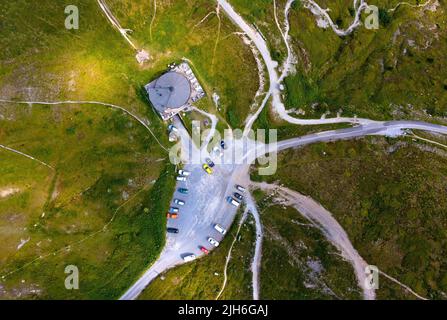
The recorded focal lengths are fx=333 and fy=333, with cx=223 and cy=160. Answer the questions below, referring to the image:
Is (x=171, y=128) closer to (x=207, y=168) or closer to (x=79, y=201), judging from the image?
(x=207, y=168)

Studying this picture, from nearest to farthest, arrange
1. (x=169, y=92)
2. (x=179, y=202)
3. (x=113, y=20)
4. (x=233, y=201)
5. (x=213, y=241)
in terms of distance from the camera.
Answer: (x=213, y=241)
(x=179, y=202)
(x=233, y=201)
(x=169, y=92)
(x=113, y=20)

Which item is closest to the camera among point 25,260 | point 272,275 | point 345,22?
point 25,260

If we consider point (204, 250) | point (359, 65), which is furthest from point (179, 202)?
point (359, 65)

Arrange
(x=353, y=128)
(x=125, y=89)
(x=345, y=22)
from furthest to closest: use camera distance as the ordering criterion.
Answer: (x=345, y=22) < (x=353, y=128) < (x=125, y=89)

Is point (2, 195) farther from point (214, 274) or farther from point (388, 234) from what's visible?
point (388, 234)

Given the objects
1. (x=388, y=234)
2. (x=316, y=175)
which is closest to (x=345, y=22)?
(x=316, y=175)

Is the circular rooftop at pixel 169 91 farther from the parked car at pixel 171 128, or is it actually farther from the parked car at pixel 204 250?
the parked car at pixel 204 250
